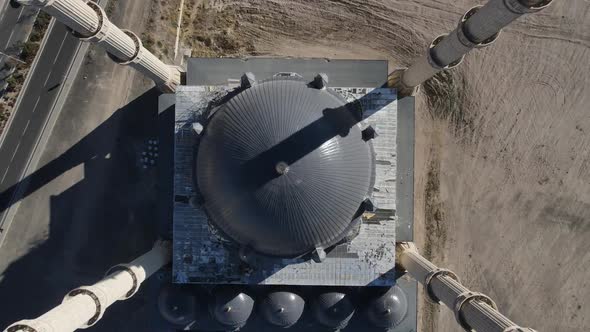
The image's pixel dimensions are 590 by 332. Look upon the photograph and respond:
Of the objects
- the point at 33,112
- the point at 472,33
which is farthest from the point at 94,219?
the point at 472,33

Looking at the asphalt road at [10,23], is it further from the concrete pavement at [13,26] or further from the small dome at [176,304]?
the small dome at [176,304]

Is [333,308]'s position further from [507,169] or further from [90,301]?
[507,169]

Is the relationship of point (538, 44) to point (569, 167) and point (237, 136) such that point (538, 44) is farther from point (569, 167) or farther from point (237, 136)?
point (237, 136)

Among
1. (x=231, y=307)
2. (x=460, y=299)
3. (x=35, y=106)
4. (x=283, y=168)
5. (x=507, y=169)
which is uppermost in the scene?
(x=35, y=106)

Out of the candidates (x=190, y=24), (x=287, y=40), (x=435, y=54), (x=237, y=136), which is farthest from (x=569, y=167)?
(x=190, y=24)

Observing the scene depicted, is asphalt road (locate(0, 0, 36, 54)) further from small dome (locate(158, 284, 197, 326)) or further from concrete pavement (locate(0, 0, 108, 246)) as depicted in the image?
small dome (locate(158, 284, 197, 326))

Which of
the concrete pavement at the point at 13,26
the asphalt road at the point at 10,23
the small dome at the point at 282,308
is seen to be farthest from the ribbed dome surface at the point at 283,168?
the asphalt road at the point at 10,23
